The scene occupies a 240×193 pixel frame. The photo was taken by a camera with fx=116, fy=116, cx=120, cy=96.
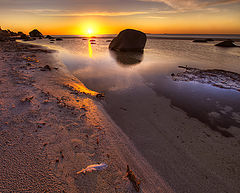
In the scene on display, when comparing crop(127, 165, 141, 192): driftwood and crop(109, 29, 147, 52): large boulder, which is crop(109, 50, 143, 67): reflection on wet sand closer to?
crop(109, 29, 147, 52): large boulder

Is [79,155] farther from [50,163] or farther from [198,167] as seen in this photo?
[198,167]

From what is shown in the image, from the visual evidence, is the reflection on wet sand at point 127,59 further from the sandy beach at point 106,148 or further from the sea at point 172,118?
the sandy beach at point 106,148

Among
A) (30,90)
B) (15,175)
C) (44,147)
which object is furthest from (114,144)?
(30,90)

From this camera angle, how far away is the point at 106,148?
10.2 feet

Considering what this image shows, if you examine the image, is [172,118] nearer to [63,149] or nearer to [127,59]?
[63,149]

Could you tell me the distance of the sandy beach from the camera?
2229mm

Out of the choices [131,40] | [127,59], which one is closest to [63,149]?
[127,59]

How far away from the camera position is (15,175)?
2.11 metres

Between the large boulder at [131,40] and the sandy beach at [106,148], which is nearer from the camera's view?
the sandy beach at [106,148]

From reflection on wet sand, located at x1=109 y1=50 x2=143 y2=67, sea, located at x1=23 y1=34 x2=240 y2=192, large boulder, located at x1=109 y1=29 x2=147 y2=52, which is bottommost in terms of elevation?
sea, located at x1=23 y1=34 x2=240 y2=192

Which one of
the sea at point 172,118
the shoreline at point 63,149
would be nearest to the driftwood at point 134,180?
the shoreline at point 63,149

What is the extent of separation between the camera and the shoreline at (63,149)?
215 centimetres

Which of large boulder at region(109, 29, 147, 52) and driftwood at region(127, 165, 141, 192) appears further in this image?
large boulder at region(109, 29, 147, 52)

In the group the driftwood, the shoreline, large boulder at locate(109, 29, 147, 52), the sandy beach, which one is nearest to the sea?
the sandy beach
